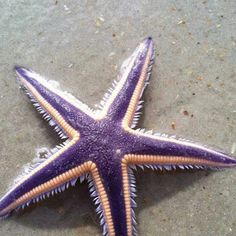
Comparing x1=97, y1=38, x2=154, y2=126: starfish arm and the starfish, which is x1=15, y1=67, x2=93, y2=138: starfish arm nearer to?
the starfish

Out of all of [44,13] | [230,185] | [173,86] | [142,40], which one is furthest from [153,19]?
[230,185]

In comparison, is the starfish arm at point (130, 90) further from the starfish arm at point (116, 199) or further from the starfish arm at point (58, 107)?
the starfish arm at point (116, 199)

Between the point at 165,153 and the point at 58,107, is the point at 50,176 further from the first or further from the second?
the point at 165,153

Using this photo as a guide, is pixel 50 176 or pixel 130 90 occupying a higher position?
pixel 130 90

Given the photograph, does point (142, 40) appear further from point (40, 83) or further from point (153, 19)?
point (40, 83)

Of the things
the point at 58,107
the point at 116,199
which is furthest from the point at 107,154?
the point at 58,107

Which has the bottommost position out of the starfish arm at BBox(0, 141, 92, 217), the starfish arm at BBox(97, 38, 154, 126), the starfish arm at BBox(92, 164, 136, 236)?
the starfish arm at BBox(92, 164, 136, 236)

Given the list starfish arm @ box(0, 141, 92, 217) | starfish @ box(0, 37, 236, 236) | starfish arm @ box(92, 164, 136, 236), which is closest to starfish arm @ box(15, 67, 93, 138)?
starfish @ box(0, 37, 236, 236)
